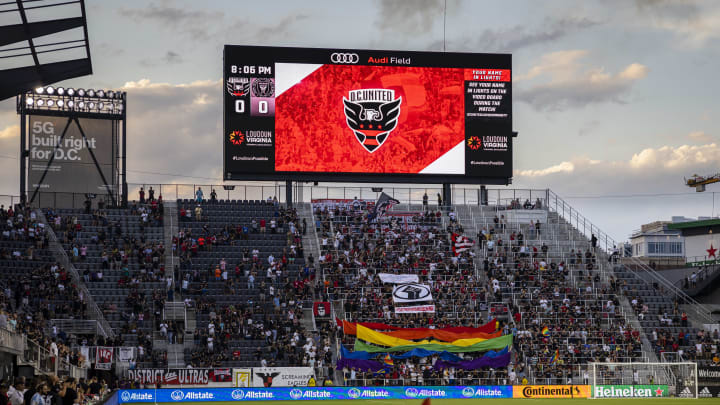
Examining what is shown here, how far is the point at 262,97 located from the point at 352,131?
5797 mm

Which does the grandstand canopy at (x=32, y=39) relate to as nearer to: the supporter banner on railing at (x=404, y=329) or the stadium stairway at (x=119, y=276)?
the stadium stairway at (x=119, y=276)

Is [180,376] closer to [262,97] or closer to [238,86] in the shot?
[262,97]

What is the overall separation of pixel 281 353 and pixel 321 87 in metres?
17.9

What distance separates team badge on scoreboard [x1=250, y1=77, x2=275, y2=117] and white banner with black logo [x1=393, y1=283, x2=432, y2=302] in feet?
43.1

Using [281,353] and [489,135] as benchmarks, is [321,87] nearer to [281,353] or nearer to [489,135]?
[489,135]

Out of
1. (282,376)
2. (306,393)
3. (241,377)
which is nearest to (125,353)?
(241,377)

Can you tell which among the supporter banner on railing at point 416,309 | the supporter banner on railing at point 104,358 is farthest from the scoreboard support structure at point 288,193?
the supporter banner on railing at point 104,358

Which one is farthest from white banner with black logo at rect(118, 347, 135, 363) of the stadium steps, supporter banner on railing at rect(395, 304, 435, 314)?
supporter banner on railing at rect(395, 304, 435, 314)

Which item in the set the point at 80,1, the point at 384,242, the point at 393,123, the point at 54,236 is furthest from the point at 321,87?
the point at 80,1

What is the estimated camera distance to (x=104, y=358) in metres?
45.3

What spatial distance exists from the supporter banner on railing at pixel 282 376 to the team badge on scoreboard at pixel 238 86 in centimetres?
1824

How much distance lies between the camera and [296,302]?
173ft

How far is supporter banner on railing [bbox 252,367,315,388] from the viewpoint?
4659 centimetres

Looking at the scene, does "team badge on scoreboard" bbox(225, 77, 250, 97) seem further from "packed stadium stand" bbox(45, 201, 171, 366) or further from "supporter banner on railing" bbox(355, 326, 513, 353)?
"supporter banner on railing" bbox(355, 326, 513, 353)
